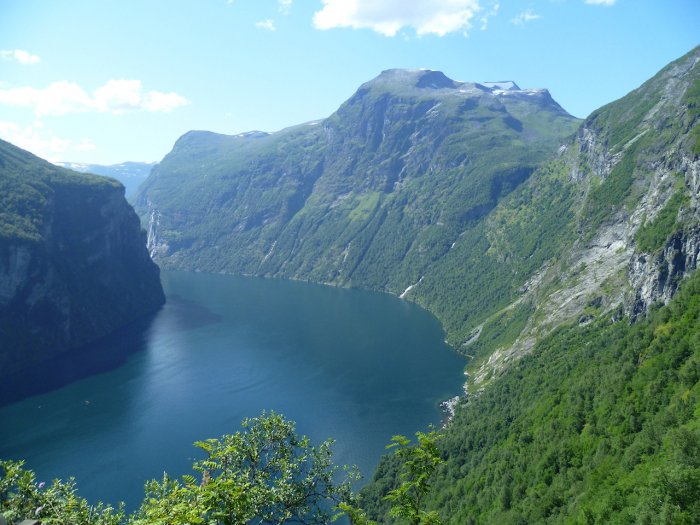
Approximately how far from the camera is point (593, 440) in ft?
240

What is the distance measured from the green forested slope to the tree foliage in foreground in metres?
26.0

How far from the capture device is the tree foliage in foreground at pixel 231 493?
18.8 m

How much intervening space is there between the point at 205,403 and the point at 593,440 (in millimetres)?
101174

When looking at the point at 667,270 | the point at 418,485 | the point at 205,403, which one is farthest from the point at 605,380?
the point at 205,403

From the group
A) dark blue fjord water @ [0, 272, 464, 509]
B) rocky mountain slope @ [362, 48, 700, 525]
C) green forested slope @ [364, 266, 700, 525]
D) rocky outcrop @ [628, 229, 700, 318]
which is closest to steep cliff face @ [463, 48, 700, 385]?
rocky outcrop @ [628, 229, 700, 318]

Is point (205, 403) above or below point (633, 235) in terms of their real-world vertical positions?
below

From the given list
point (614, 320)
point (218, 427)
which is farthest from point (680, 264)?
point (218, 427)

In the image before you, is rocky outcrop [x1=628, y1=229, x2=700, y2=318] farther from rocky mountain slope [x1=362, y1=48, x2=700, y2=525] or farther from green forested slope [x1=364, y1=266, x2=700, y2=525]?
green forested slope [x1=364, y1=266, x2=700, y2=525]

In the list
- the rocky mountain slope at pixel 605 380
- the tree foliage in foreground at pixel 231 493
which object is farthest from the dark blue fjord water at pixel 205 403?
the tree foliage in foreground at pixel 231 493

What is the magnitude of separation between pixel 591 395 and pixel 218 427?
85.3 metres

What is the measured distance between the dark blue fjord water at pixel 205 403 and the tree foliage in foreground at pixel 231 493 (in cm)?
7707

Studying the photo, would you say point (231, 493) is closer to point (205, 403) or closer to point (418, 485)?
point (418, 485)

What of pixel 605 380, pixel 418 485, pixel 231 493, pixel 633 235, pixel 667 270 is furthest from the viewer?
pixel 633 235

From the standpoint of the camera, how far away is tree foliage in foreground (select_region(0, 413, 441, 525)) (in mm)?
18812
